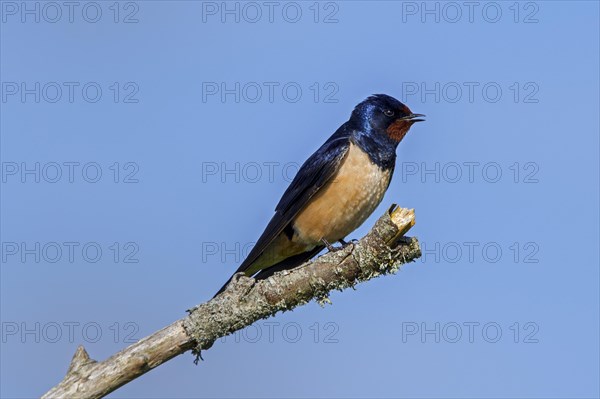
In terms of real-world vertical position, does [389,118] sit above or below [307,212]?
above

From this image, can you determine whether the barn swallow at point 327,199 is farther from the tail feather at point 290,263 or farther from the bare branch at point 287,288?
the bare branch at point 287,288

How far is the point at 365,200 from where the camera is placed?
22.6ft

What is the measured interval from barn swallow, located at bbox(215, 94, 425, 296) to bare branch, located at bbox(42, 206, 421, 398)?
1.45 meters

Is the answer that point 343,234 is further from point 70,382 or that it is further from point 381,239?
point 70,382

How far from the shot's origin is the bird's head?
7387mm

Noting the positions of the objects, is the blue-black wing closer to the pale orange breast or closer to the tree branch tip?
the pale orange breast

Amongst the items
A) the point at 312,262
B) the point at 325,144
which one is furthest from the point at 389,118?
the point at 312,262

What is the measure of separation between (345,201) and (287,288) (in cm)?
162

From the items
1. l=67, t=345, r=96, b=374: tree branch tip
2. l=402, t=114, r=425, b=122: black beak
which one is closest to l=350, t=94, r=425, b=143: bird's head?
l=402, t=114, r=425, b=122: black beak

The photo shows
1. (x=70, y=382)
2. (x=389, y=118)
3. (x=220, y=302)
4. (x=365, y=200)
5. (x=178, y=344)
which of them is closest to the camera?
(x=70, y=382)

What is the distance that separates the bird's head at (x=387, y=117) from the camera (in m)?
7.39

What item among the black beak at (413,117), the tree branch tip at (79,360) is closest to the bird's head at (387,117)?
the black beak at (413,117)

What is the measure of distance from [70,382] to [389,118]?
3.76 meters

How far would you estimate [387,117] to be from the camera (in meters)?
7.46
